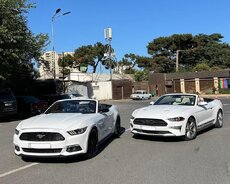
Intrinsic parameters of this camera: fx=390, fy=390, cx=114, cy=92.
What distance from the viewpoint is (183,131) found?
10.8 m

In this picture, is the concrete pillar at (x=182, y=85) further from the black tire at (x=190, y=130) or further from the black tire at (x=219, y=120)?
the black tire at (x=190, y=130)

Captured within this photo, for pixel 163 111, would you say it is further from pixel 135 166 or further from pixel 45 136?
pixel 45 136

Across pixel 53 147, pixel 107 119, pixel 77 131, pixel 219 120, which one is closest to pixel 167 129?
pixel 107 119

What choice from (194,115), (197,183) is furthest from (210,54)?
(197,183)

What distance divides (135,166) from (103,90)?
5184 centimetres

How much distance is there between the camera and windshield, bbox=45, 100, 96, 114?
9945mm

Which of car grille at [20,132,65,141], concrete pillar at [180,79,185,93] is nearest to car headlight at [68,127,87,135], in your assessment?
car grille at [20,132,65,141]

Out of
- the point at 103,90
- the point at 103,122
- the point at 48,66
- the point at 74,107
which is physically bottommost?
the point at 103,122

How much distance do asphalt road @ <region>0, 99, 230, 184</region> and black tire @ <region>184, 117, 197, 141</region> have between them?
1.11ft

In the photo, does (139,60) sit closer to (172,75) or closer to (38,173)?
(172,75)

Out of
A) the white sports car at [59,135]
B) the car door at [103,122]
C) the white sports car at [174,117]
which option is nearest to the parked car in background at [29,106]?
the white sports car at [174,117]

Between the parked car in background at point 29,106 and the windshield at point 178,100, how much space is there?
44.2ft

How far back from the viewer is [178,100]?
41.2 feet

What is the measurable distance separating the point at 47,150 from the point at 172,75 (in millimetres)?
65128
